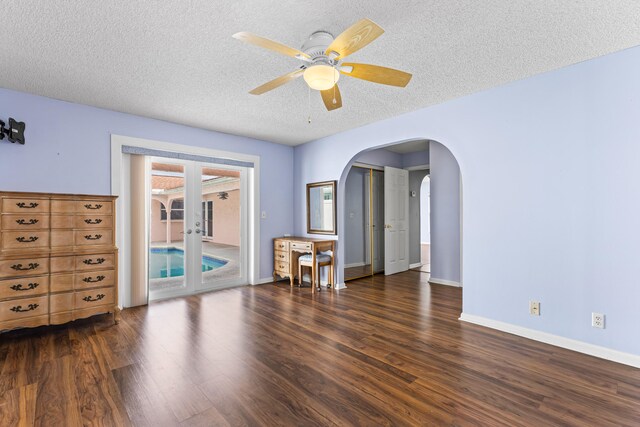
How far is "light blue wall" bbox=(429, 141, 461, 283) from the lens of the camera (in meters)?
5.18

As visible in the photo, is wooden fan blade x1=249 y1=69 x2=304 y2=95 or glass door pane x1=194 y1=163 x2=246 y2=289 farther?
glass door pane x1=194 y1=163 x2=246 y2=289

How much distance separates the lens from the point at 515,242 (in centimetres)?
306

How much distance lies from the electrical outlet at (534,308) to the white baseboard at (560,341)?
16cm

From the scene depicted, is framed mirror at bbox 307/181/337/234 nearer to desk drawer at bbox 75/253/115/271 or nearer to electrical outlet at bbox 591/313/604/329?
desk drawer at bbox 75/253/115/271

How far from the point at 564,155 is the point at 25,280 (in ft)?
16.8

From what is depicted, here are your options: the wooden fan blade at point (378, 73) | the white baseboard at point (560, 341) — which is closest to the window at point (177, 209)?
the wooden fan blade at point (378, 73)

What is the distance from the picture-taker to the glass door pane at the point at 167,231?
4.34 metres

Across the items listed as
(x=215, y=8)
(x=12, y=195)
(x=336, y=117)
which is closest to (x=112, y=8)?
(x=215, y=8)

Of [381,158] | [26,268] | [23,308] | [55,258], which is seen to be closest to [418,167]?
[381,158]

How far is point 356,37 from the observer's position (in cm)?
178

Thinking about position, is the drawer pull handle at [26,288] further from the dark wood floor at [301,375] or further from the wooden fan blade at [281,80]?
the wooden fan blade at [281,80]

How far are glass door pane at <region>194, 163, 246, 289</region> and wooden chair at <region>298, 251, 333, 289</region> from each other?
109 cm

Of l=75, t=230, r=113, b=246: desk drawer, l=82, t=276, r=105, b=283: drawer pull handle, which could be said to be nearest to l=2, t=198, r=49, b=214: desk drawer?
l=75, t=230, r=113, b=246: desk drawer

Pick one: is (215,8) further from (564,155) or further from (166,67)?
(564,155)
